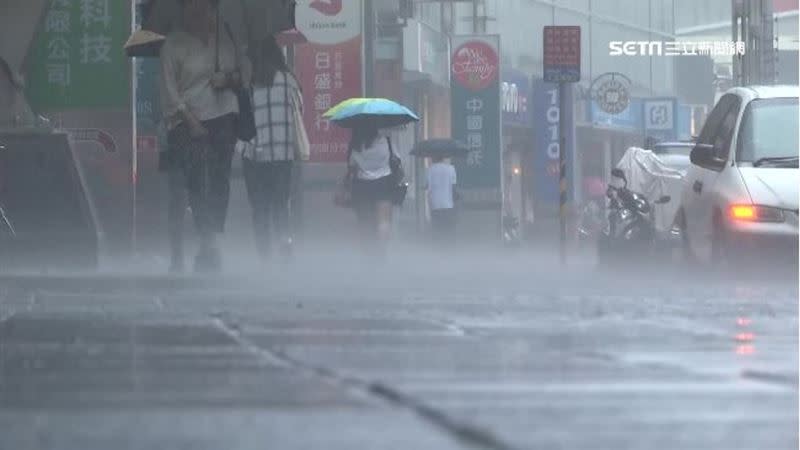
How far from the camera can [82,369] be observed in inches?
238

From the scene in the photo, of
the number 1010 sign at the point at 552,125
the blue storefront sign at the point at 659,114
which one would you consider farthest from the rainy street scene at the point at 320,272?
the blue storefront sign at the point at 659,114

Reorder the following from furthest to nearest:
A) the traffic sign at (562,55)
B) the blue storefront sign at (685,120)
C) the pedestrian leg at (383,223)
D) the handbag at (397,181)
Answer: the blue storefront sign at (685,120), the traffic sign at (562,55), the handbag at (397,181), the pedestrian leg at (383,223)

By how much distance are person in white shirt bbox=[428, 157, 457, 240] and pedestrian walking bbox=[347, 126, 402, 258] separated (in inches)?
549

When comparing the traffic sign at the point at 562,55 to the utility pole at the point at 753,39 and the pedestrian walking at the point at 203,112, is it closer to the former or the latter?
the utility pole at the point at 753,39

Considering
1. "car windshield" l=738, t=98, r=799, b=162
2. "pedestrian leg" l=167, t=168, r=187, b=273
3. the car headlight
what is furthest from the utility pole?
"pedestrian leg" l=167, t=168, r=187, b=273

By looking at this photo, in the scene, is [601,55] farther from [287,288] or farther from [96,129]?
[287,288]

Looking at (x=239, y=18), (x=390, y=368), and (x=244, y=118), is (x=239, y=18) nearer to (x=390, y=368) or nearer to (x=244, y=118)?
(x=244, y=118)

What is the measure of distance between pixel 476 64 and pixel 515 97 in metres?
9.31

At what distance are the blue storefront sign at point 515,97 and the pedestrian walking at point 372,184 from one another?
2875cm

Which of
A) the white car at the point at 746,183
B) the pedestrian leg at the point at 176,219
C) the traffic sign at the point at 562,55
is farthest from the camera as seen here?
the traffic sign at the point at 562,55

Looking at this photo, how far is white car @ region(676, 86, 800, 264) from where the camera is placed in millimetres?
13734

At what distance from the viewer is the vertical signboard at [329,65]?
24.4m

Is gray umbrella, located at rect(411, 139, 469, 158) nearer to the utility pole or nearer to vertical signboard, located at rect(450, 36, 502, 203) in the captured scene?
vertical signboard, located at rect(450, 36, 502, 203)

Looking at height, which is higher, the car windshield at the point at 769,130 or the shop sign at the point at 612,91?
the shop sign at the point at 612,91
